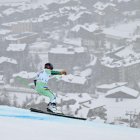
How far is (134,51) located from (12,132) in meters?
26.8

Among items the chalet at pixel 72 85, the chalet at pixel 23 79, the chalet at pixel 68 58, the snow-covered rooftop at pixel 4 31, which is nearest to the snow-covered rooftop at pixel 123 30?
the chalet at pixel 68 58

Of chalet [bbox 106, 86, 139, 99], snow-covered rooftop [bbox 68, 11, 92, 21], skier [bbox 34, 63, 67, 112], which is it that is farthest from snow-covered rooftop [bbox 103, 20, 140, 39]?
skier [bbox 34, 63, 67, 112]

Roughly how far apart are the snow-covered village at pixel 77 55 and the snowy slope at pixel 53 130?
10.6 m

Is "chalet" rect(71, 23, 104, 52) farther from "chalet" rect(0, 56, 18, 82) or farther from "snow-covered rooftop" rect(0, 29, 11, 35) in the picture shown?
"snow-covered rooftop" rect(0, 29, 11, 35)

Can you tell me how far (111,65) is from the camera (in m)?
24.8

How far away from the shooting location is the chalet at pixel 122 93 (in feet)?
66.5

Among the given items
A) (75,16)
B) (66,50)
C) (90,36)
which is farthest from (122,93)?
(75,16)

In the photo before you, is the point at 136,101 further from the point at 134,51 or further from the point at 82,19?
the point at 82,19

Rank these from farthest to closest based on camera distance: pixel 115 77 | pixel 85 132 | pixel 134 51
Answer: pixel 134 51, pixel 115 77, pixel 85 132

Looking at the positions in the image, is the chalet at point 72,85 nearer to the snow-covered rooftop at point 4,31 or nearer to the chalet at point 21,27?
the snow-covered rooftop at point 4,31

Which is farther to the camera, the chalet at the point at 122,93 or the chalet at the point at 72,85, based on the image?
the chalet at the point at 72,85

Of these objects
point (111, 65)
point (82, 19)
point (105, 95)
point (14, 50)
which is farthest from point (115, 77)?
point (82, 19)

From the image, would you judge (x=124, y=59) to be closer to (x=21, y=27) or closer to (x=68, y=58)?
(x=68, y=58)

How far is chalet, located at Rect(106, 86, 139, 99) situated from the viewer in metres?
20.3
